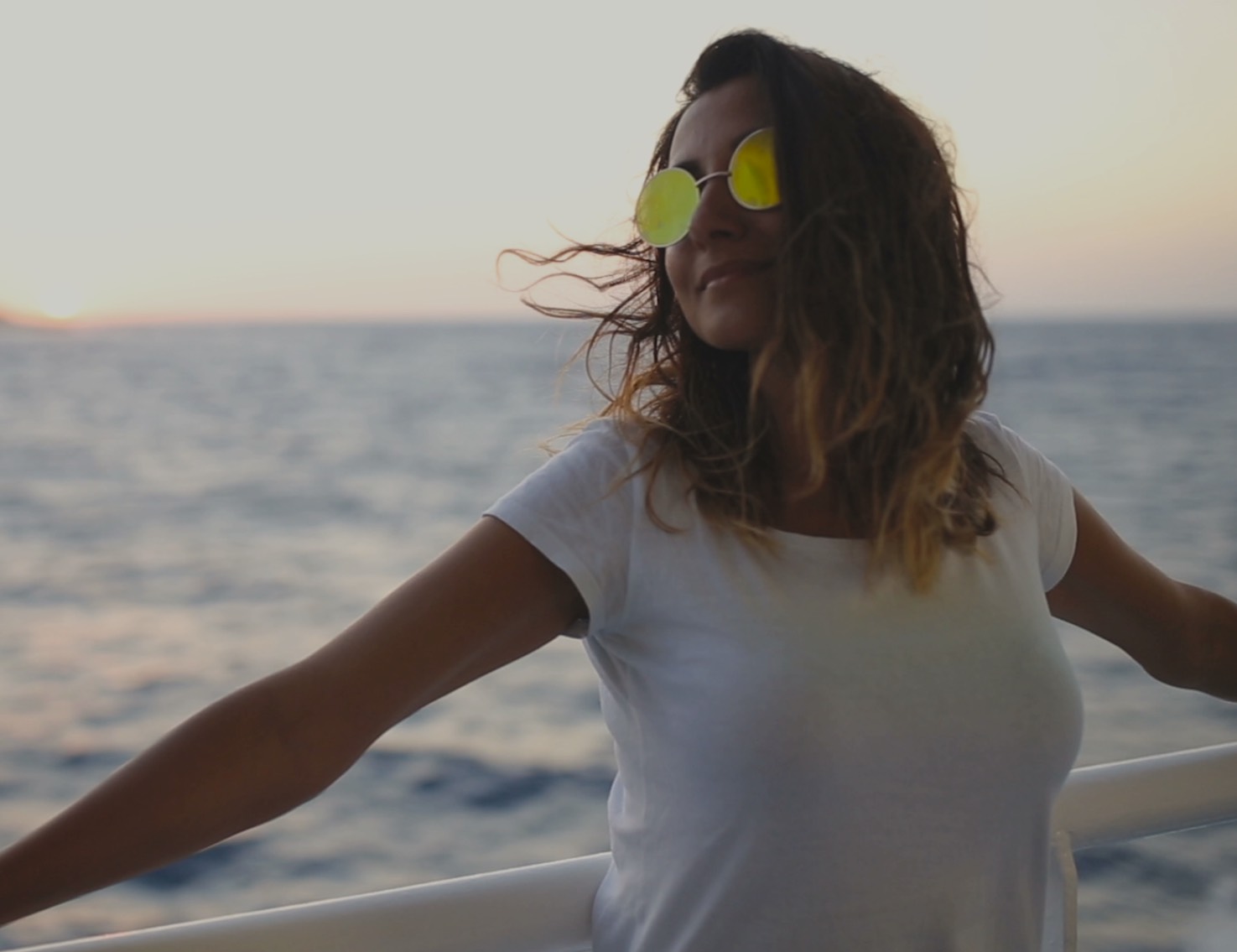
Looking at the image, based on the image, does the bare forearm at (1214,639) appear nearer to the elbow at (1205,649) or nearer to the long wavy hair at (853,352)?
the elbow at (1205,649)

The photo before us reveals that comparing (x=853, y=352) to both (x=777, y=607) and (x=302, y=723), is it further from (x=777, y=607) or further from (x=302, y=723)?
(x=302, y=723)

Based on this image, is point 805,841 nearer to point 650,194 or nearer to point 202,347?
point 650,194

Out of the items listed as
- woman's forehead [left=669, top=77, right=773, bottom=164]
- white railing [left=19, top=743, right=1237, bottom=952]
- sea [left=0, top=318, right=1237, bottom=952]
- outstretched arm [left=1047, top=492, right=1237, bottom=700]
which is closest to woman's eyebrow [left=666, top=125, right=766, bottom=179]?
woman's forehead [left=669, top=77, right=773, bottom=164]

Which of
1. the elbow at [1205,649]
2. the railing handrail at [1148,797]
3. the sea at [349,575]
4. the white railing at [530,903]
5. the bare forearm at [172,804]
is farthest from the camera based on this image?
the sea at [349,575]

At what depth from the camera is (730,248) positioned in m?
1.03

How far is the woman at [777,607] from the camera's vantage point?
0.86m

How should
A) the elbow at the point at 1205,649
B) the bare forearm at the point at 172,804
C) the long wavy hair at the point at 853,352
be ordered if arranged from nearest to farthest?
the bare forearm at the point at 172,804 → the long wavy hair at the point at 853,352 → the elbow at the point at 1205,649

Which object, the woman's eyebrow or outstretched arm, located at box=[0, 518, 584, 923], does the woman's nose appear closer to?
the woman's eyebrow

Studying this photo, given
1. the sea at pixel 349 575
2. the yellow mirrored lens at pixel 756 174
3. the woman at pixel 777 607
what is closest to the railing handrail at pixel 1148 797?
the woman at pixel 777 607

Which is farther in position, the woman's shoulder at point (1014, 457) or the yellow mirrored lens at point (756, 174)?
the woman's shoulder at point (1014, 457)

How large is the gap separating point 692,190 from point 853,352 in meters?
0.19

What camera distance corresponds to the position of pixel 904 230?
1047 mm

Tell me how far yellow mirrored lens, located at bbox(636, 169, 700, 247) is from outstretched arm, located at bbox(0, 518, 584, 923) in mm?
306

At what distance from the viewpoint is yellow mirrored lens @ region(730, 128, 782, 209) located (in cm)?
101
